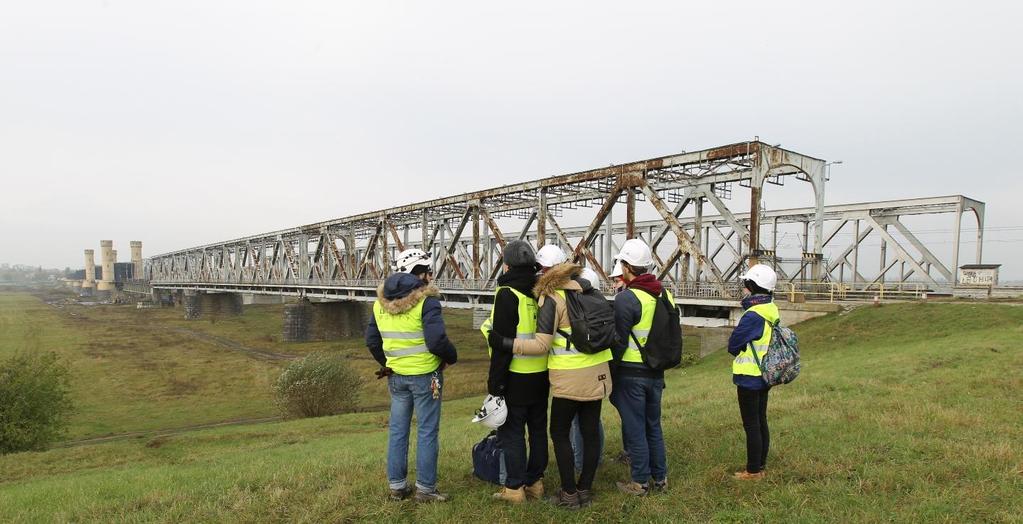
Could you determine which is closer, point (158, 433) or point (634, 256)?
point (634, 256)

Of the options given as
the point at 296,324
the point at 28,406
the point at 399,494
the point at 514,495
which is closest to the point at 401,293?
the point at 399,494

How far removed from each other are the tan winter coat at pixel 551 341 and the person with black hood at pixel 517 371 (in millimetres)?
114

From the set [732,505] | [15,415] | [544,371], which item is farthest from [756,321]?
[15,415]

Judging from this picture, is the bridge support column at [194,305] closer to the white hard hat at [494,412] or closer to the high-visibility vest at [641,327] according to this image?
the white hard hat at [494,412]

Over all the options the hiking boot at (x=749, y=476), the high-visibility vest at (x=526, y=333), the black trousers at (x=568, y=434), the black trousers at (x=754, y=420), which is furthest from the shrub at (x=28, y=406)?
the black trousers at (x=754, y=420)

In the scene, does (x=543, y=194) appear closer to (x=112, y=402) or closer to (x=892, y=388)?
(x=892, y=388)

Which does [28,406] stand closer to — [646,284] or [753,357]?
[646,284]

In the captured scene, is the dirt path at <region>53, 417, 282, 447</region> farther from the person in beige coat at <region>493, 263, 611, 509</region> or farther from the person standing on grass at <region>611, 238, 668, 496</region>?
the person standing on grass at <region>611, 238, 668, 496</region>

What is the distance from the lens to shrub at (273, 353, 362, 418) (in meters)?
18.6

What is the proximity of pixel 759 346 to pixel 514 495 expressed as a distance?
263 cm

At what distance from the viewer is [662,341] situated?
14.9 ft

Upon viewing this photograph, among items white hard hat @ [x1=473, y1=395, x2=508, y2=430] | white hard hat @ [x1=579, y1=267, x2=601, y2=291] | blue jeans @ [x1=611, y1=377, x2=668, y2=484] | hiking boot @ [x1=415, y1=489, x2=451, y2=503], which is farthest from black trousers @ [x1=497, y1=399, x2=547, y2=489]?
white hard hat @ [x1=579, y1=267, x2=601, y2=291]

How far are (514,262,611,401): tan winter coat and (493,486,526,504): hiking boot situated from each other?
3.24 ft

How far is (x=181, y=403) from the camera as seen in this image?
23.8m
